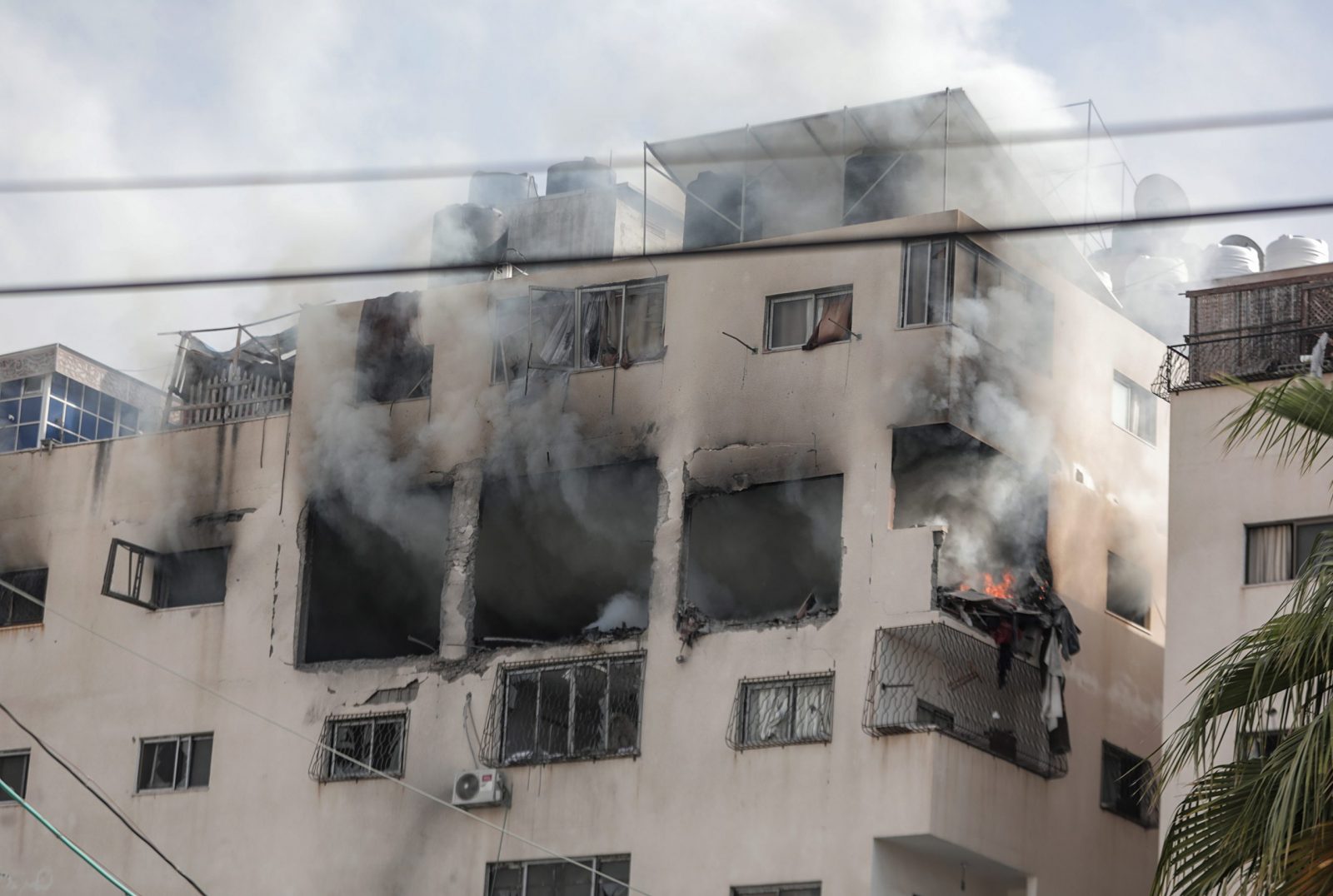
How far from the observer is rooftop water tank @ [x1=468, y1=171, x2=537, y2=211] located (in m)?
37.3

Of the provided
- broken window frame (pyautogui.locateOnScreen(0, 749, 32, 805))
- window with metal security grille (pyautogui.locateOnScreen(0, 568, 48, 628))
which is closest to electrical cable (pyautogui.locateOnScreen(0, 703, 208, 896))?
broken window frame (pyautogui.locateOnScreen(0, 749, 32, 805))

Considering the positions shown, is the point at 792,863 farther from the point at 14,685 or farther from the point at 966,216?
the point at 14,685

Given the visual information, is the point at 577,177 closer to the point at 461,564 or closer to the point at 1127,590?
the point at 461,564

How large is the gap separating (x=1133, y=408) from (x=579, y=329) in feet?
27.6

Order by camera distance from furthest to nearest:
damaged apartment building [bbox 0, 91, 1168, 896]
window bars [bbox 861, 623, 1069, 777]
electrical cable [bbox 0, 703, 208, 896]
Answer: electrical cable [bbox 0, 703, 208, 896]
damaged apartment building [bbox 0, 91, 1168, 896]
window bars [bbox 861, 623, 1069, 777]

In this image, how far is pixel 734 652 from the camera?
2862 centimetres

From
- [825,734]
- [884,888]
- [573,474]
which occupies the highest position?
[573,474]

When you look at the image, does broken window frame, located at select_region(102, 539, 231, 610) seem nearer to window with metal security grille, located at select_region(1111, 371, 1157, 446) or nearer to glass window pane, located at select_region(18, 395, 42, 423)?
glass window pane, located at select_region(18, 395, 42, 423)

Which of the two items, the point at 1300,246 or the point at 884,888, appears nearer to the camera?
the point at 884,888

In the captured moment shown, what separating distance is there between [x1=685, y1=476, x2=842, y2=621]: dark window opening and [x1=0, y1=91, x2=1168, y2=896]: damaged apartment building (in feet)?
0.24

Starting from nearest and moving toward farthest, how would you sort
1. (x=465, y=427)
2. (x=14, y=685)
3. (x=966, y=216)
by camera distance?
(x=966, y=216), (x=465, y=427), (x=14, y=685)

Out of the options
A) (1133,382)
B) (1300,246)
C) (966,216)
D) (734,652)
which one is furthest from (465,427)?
(1300,246)

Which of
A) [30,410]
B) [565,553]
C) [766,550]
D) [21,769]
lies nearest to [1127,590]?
[766,550]

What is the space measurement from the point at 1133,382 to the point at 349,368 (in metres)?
11.8
